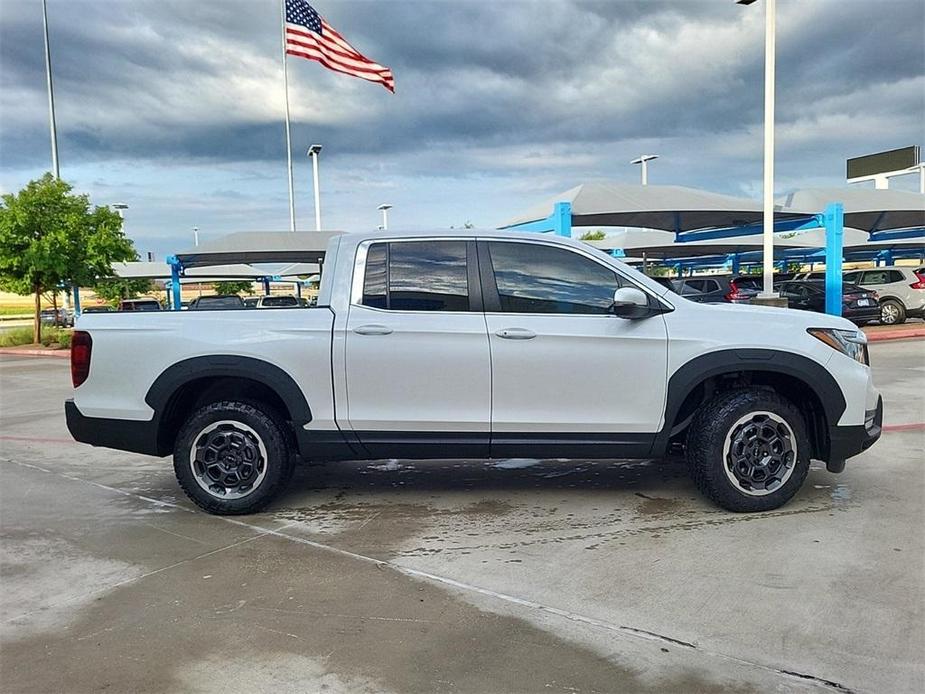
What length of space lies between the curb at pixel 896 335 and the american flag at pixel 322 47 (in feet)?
47.7

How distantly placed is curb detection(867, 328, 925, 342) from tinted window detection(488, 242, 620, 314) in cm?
1461

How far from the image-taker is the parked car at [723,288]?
2003cm

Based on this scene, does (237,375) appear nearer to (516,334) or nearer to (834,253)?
(516,334)

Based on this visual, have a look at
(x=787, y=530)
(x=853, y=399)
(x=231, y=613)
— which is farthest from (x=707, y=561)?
(x=231, y=613)

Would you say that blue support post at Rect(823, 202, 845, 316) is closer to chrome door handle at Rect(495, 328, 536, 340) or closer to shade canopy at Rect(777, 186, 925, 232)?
shade canopy at Rect(777, 186, 925, 232)

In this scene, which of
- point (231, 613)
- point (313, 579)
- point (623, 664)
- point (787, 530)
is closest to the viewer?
point (623, 664)

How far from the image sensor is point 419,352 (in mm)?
4691

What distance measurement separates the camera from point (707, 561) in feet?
13.4

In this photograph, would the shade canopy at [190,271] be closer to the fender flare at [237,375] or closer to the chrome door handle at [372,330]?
the fender flare at [237,375]

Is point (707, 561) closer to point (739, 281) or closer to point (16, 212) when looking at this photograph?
point (739, 281)

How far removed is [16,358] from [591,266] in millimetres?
20486

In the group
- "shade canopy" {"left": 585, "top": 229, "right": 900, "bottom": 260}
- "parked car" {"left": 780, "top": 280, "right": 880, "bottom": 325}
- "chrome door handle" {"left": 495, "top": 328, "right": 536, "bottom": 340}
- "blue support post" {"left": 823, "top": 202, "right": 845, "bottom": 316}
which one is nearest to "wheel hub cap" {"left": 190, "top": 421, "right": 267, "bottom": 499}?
"chrome door handle" {"left": 495, "top": 328, "right": 536, "bottom": 340}

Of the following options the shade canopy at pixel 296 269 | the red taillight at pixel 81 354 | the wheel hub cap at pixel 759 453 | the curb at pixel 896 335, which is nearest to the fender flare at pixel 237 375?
the red taillight at pixel 81 354

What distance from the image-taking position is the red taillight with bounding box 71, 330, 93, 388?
16.0ft
